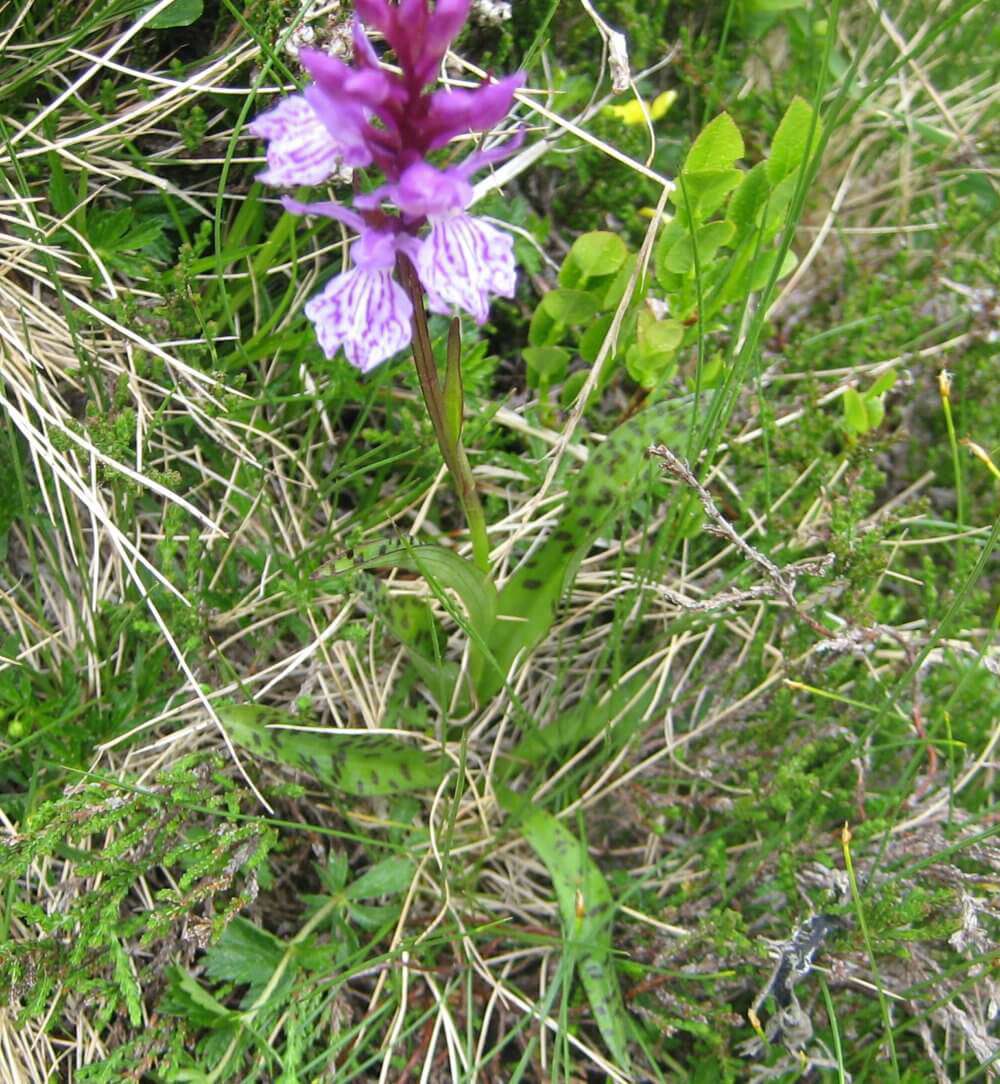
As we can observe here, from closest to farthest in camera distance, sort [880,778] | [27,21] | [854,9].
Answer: [27,21] < [880,778] < [854,9]

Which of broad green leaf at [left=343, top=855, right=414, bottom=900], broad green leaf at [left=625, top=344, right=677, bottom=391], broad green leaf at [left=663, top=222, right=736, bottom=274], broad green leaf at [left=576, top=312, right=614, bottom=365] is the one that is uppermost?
broad green leaf at [left=663, top=222, right=736, bottom=274]

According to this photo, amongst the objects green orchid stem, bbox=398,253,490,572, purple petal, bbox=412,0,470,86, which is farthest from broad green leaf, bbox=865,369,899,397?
purple petal, bbox=412,0,470,86

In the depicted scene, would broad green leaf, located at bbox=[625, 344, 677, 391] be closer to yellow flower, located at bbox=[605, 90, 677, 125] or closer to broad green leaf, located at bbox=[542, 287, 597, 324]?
broad green leaf, located at bbox=[542, 287, 597, 324]

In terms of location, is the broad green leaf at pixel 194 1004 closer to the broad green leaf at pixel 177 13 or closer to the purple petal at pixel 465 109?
the purple petal at pixel 465 109

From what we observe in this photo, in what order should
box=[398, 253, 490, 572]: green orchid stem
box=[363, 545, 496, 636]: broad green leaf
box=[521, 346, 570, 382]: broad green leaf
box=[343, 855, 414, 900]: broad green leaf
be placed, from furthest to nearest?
box=[521, 346, 570, 382]: broad green leaf < box=[343, 855, 414, 900]: broad green leaf < box=[363, 545, 496, 636]: broad green leaf < box=[398, 253, 490, 572]: green orchid stem

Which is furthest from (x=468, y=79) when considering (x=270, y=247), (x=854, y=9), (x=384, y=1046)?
(x=384, y=1046)

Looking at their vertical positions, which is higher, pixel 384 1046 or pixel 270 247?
pixel 270 247

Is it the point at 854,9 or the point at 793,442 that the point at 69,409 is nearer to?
the point at 793,442

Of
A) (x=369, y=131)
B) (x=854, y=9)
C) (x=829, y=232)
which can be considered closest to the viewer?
(x=369, y=131)
